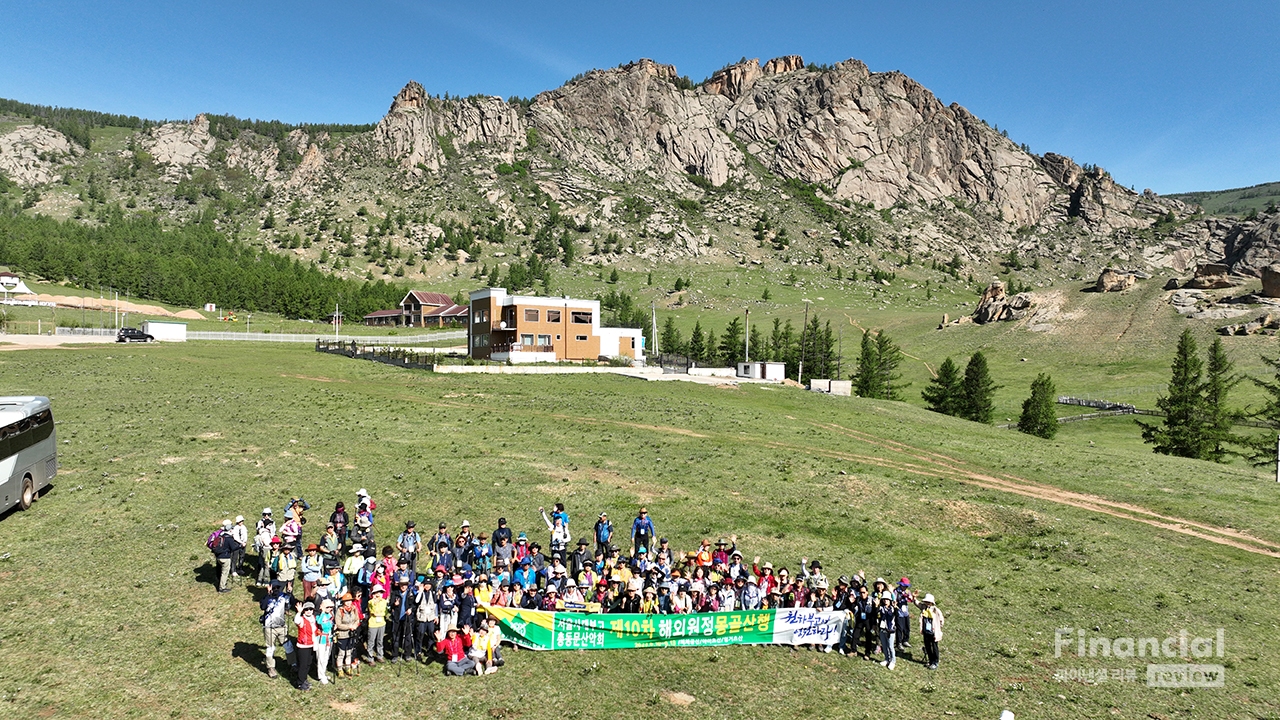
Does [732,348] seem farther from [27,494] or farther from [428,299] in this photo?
[27,494]

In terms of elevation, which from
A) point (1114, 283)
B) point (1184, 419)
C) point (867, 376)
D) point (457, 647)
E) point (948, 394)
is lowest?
point (457, 647)

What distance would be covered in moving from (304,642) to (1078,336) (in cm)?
15281

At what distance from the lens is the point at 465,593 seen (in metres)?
16.1

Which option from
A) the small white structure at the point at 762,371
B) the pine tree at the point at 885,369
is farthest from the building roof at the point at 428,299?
the pine tree at the point at 885,369

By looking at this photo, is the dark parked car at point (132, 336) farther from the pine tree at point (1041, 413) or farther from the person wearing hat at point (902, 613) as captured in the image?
the pine tree at point (1041, 413)

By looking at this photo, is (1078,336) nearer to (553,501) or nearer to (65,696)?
(553,501)

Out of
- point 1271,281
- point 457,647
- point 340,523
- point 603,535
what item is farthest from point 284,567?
point 1271,281

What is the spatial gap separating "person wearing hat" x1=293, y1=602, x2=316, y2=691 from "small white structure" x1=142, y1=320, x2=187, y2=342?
93033mm

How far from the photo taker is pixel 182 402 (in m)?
43.5

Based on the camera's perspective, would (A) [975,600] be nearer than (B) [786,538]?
Yes

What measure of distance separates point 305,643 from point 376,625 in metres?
1.81

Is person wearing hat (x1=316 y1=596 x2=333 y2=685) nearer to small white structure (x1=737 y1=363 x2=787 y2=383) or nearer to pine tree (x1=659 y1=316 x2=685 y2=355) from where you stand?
small white structure (x1=737 y1=363 x2=787 y2=383)

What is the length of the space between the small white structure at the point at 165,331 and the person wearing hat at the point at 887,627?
99.9 meters

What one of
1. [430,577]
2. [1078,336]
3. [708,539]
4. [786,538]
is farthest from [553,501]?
[1078,336]
